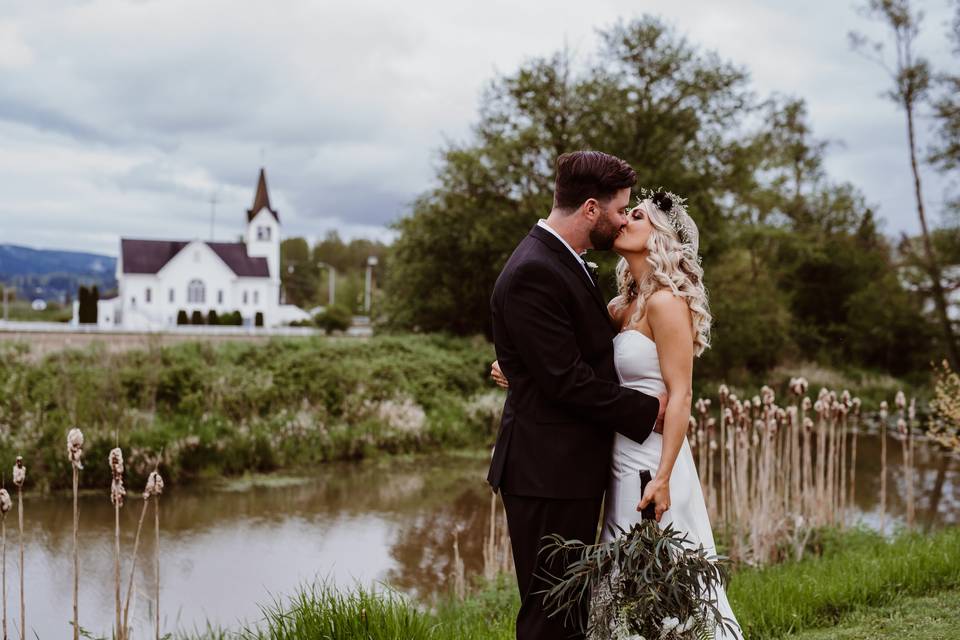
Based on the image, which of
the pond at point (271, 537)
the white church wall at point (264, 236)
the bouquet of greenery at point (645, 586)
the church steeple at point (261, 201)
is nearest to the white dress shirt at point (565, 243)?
the bouquet of greenery at point (645, 586)

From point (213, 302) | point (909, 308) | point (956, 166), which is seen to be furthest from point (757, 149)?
point (213, 302)

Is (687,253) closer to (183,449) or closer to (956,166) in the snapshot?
(183,449)

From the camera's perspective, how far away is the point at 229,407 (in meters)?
13.5

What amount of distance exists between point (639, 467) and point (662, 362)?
1.45 ft

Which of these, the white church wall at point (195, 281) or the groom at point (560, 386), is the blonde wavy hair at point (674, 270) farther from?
the white church wall at point (195, 281)

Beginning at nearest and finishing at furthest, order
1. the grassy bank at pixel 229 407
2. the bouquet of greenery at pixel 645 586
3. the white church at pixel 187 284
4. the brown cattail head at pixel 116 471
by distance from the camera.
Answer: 1. the bouquet of greenery at pixel 645 586
2. the brown cattail head at pixel 116 471
3. the grassy bank at pixel 229 407
4. the white church at pixel 187 284

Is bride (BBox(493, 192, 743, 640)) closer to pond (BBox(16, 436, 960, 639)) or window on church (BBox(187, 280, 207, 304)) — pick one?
pond (BBox(16, 436, 960, 639))

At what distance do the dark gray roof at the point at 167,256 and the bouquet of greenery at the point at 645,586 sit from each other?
61.9 metres

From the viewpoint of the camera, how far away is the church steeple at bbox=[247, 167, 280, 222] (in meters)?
71.2

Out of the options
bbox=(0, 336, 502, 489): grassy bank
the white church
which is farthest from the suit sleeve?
the white church

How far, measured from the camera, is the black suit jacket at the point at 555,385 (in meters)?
3.27

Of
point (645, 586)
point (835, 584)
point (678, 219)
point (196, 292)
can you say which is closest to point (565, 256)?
point (678, 219)

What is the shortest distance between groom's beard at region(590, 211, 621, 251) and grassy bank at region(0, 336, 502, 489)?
27.5 feet

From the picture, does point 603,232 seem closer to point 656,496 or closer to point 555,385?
point 555,385
